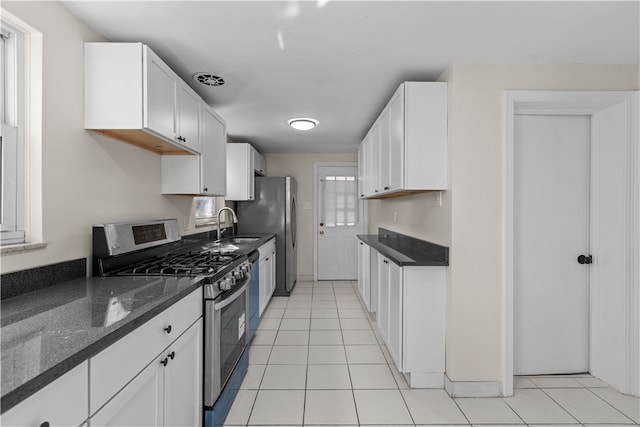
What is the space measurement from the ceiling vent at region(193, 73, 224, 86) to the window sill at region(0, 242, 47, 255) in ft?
5.22

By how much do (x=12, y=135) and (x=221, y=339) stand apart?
4.81 ft

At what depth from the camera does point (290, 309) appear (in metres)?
4.16

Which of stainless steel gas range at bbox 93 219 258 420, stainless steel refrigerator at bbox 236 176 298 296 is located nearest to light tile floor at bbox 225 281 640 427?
stainless steel gas range at bbox 93 219 258 420

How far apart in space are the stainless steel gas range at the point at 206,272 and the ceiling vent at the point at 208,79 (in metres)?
1.16

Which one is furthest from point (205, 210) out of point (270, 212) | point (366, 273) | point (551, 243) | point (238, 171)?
point (551, 243)

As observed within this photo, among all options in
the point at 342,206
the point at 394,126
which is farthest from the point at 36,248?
the point at 342,206

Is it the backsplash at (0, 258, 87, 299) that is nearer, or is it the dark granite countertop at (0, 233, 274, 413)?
the dark granite countertop at (0, 233, 274, 413)

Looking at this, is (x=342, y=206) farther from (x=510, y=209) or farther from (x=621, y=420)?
(x=621, y=420)

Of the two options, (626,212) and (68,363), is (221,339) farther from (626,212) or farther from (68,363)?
(626,212)

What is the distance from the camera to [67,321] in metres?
1.10

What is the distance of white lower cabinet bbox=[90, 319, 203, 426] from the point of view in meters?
1.09

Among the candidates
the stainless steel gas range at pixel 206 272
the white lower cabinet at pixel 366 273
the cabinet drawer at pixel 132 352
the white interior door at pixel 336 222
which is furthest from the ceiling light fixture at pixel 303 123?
the cabinet drawer at pixel 132 352

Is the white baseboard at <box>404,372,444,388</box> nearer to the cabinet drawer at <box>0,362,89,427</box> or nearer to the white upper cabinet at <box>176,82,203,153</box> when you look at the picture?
the cabinet drawer at <box>0,362,89,427</box>

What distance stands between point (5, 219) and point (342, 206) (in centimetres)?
479
